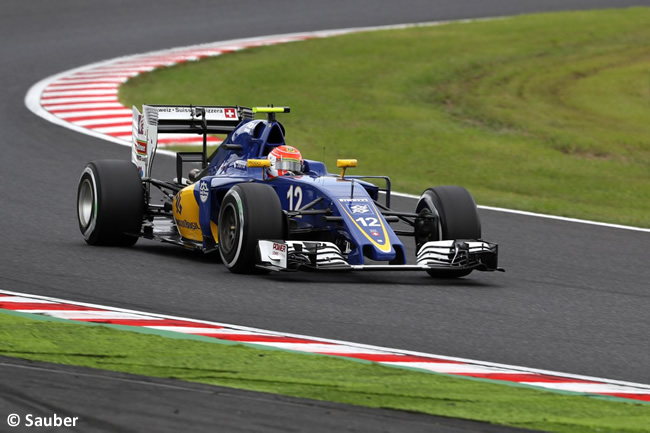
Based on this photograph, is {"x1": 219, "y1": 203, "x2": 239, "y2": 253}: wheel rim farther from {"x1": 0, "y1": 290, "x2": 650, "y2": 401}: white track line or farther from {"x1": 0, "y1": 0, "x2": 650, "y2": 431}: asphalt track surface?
{"x1": 0, "y1": 290, "x2": 650, "y2": 401}: white track line

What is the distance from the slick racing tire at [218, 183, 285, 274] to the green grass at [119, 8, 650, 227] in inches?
209

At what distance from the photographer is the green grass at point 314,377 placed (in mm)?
5898

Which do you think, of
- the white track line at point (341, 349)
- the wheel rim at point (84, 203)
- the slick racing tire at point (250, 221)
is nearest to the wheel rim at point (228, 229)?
the slick racing tire at point (250, 221)

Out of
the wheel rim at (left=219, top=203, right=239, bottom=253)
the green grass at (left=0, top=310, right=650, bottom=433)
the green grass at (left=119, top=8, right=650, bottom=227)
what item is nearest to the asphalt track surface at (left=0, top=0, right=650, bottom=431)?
the wheel rim at (left=219, top=203, right=239, bottom=253)

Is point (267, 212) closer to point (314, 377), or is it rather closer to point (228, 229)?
point (228, 229)

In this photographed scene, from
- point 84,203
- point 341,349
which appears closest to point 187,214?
point 84,203

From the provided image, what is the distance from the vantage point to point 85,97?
62.4ft

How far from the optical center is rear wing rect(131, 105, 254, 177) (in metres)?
11.7

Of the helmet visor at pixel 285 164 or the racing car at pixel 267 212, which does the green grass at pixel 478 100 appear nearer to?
the racing car at pixel 267 212

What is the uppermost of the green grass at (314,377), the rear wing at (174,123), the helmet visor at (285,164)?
the rear wing at (174,123)

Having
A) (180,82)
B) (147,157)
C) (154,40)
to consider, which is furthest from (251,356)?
(154,40)

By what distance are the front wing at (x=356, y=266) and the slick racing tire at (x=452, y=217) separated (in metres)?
0.30

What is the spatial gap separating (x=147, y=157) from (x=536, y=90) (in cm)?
1142

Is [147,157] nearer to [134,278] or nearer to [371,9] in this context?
[134,278]
